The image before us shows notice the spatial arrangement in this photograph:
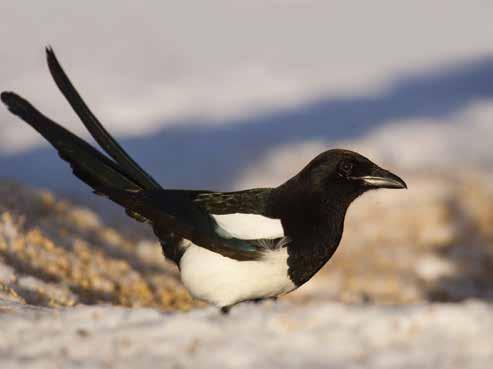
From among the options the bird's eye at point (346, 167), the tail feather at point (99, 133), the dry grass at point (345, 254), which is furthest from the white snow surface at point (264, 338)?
the dry grass at point (345, 254)

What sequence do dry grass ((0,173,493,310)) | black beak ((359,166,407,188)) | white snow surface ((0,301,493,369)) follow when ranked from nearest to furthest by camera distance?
white snow surface ((0,301,493,369))
black beak ((359,166,407,188))
dry grass ((0,173,493,310))

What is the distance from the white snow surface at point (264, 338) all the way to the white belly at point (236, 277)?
0.57 meters

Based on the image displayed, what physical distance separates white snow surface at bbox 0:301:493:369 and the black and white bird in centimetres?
63

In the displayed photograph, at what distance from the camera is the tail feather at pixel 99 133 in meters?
7.11

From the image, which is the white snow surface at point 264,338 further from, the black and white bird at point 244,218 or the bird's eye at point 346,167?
the bird's eye at point 346,167

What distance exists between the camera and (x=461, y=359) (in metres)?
4.77

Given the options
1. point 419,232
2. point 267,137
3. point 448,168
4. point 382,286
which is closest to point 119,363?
point 382,286

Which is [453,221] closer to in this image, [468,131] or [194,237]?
[468,131]

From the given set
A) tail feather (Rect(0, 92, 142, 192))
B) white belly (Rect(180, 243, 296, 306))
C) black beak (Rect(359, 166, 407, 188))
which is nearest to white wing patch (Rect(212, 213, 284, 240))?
white belly (Rect(180, 243, 296, 306))

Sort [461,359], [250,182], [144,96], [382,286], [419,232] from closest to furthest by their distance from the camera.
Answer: [461,359]
[382,286]
[419,232]
[250,182]
[144,96]

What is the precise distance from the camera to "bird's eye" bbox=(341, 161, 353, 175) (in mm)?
6551

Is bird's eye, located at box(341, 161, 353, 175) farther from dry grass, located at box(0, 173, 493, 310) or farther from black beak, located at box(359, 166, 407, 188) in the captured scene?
dry grass, located at box(0, 173, 493, 310)

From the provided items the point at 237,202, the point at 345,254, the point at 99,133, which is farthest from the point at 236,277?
the point at 345,254

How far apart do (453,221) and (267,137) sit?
5.22m
